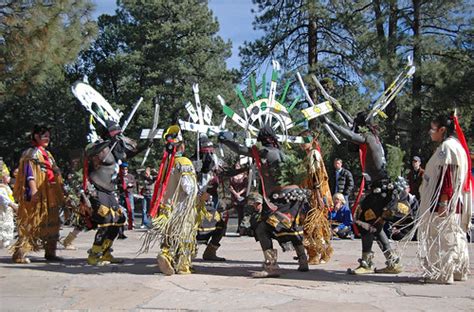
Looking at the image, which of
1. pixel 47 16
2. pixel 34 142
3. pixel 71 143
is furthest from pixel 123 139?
pixel 71 143

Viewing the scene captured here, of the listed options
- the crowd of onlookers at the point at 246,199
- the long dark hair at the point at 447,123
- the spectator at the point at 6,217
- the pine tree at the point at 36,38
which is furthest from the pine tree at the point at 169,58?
the long dark hair at the point at 447,123

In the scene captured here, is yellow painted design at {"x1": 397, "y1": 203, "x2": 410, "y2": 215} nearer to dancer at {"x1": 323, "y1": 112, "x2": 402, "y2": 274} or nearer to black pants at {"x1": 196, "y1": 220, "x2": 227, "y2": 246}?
dancer at {"x1": 323, "y1": 112, "x2": 402, "y2": 274}

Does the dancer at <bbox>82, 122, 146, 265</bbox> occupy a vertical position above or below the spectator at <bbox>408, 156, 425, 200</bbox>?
below

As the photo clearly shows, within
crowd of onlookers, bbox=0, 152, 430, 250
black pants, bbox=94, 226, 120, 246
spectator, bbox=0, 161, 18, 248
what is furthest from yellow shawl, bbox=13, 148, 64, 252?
spectator, bbox=0, 161, 18, 248

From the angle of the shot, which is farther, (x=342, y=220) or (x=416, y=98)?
(x=416, y=98)

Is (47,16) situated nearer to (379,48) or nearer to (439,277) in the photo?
(379,48)

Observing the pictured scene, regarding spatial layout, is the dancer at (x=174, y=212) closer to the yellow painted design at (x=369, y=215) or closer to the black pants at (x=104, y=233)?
the black pants at (x=104, y=233)

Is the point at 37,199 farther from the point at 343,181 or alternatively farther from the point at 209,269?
the point at 343,181

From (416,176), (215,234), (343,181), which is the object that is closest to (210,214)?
(215,234)

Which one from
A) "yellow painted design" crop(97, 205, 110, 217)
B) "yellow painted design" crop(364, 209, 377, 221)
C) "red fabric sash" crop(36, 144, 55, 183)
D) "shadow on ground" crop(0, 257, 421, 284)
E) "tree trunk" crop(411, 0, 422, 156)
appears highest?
"tree trunk" crop(411, 0, 422, 156)

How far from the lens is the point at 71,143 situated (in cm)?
3419

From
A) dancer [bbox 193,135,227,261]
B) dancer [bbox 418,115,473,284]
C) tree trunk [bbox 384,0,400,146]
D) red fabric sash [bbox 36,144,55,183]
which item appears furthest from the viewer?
tree trunk [bbox 384,0,400,146]

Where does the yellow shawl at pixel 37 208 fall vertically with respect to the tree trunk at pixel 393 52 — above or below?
below

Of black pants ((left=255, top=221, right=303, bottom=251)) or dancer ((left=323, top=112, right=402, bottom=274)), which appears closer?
black pants ((left=255, top=221, right=303, bottom=251))
